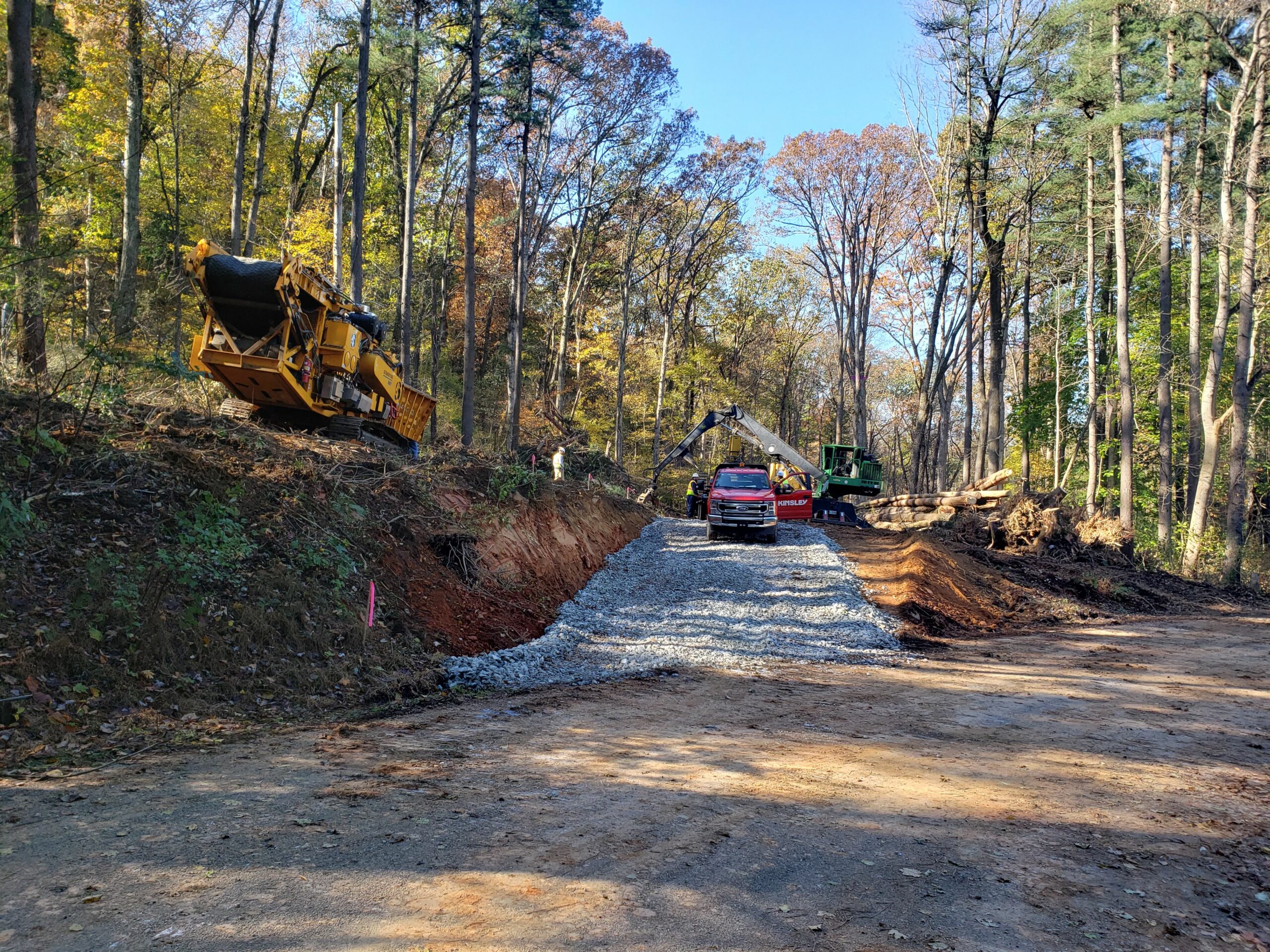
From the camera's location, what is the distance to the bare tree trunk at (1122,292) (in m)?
24.4

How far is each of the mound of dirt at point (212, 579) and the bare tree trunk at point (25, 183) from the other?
4.44 feet

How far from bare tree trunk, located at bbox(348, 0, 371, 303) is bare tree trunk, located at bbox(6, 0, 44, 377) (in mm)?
7908

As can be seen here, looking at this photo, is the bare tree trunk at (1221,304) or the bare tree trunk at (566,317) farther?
the bare tree trunk at (566,317)

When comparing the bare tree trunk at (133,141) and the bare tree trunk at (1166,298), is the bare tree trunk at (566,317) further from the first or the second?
the bare tree trunk at (1166,298)

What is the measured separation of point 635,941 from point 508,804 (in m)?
1.99

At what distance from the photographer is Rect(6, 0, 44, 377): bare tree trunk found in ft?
28.2

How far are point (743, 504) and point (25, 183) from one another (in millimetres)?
16389

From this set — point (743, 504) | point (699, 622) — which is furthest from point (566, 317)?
point (699, 622)

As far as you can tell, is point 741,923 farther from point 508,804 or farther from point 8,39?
point 8,39

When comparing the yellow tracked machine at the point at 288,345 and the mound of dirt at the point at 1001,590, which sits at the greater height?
the yellow tracked machine at the point at 288,345

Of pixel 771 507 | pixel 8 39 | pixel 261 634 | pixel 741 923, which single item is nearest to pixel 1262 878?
pixel 741 923

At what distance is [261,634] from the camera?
26.4 feet

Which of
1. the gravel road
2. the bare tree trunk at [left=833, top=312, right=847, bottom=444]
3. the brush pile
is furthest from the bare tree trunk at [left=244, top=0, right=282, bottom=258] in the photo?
the brush pile

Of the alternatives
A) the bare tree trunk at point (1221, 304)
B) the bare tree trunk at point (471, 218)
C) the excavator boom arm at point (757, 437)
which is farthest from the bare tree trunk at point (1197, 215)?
the bare tree trunk at point (471, 218)
